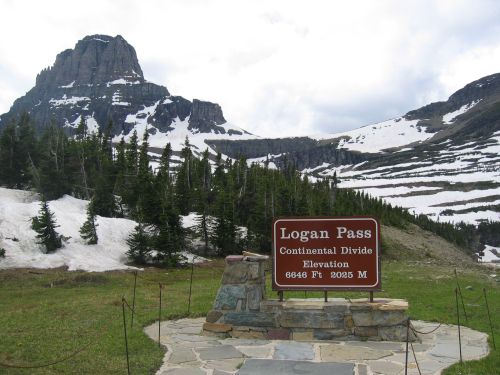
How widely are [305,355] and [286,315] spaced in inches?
66.3

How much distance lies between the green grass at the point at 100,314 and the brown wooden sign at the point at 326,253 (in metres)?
3.54

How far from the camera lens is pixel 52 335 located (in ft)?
39.1

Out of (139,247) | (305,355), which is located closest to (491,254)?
(139,247)

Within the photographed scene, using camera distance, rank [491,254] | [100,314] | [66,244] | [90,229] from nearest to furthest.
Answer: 1. [100,314]
2. [66,244]
3. [90,229]
4. [491,254]

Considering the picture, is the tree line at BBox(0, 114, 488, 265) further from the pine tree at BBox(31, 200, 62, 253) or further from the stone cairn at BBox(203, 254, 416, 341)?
the stone cairn at BBox(203, 254, 416, 341)

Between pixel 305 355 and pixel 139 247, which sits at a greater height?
pixel 139 247

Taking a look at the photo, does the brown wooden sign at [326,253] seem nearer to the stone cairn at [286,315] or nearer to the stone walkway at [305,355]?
the stone cairn at [286,315]

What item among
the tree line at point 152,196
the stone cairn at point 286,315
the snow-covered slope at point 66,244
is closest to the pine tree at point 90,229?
the tree line at point 152,196

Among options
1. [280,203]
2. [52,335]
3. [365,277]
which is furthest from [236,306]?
[280,203]

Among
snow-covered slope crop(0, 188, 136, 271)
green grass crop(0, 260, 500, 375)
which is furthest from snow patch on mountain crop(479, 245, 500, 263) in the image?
green grass crop(0, 260, 500, 375)

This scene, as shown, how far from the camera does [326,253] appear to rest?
40.7 ft

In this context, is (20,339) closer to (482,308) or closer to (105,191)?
(482,308)

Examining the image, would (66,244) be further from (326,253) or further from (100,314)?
(326,253)

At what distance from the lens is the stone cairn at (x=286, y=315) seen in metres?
11.5
